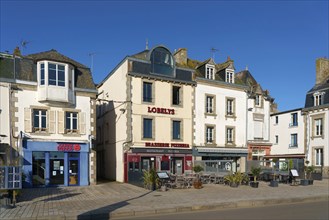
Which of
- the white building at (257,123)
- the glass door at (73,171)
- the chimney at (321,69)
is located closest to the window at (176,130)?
the glass door at (73,171)

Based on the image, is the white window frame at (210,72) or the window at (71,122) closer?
the window at (71,122)

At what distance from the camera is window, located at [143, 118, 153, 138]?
2212 cm

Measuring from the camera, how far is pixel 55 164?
59.9ft

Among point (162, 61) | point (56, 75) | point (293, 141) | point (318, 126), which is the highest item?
point (162, 61)

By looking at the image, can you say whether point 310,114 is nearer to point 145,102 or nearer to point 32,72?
point 145,102

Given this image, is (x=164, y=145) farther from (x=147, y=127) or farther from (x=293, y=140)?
(x=293, y=140)

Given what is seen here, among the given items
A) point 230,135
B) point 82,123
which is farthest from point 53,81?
point 230,135

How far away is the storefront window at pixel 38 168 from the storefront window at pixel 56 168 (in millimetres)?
416

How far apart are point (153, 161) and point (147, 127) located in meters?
2.48

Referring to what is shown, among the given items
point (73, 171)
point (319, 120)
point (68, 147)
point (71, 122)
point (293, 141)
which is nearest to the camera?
point (68, 147)

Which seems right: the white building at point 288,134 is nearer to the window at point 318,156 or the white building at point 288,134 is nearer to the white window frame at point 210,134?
the window at point 318,156

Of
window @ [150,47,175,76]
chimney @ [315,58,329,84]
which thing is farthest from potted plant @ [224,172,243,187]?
chimney @ [315,58,329,84]

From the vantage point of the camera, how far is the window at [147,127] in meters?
22.1

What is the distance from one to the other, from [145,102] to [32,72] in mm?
7755
